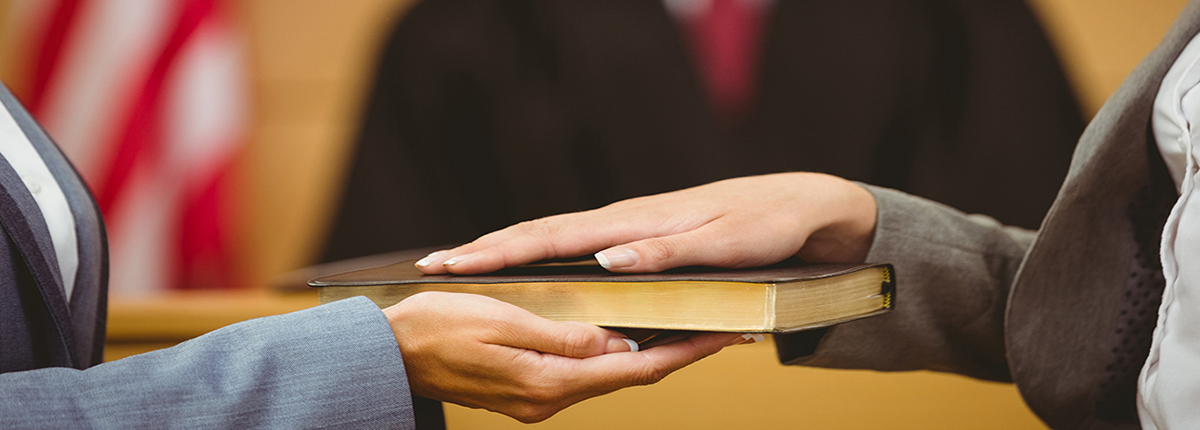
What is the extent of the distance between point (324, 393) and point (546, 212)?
3.91 feet

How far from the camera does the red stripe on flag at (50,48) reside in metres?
1.55

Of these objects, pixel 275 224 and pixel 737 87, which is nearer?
pixel 737 87

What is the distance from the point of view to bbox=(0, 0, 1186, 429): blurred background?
5.14 feet

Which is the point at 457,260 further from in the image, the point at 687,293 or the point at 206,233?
the point at 206,233

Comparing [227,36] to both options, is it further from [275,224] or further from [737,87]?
[737,87]

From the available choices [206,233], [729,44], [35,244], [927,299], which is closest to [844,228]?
[927,299]

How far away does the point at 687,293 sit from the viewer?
381mm

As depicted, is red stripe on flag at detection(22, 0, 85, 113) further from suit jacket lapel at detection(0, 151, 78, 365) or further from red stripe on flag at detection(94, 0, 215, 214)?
suit jacket lapel at detection(0, 151, 78, 365)

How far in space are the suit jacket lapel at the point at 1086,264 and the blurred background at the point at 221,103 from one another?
0.84 m

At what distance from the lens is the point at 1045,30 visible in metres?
1.60

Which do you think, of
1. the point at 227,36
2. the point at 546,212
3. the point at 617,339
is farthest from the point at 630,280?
the point at 227,36

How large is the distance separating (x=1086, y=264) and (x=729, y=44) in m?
1.24

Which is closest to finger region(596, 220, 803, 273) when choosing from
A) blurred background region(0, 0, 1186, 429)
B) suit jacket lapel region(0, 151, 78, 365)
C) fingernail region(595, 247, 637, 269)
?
fingernail region(595, 247, 637, 269)

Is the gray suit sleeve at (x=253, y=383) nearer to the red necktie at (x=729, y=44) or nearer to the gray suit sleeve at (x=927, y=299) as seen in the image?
the gray suit sleeve at (x=927, y=299)
